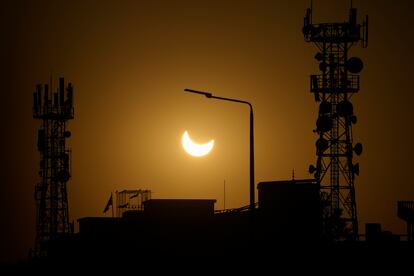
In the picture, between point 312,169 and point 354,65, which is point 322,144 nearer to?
point 312,169

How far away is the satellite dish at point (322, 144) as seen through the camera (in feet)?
211

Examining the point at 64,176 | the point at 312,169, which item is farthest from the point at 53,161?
the point at 312,169

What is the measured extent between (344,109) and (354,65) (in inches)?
148

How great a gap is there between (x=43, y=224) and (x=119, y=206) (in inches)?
384

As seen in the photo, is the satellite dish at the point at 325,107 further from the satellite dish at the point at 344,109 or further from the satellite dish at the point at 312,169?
the satellite dish at the point at 312,169

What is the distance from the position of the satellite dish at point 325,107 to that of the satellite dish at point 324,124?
0.62 metres

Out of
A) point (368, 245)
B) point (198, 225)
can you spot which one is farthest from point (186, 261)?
point (368, 245)

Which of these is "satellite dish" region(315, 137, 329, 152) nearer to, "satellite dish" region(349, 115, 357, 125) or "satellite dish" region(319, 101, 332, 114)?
"satellite dish" region(319, 101, 332, 114)

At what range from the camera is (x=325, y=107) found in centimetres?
6400

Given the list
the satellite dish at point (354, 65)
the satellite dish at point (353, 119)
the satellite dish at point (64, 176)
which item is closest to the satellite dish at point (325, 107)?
the satellite dish at point (353, 119)

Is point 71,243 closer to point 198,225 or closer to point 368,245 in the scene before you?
point 198,225

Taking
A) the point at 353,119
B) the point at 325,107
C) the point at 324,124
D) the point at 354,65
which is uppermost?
the point at 354,65

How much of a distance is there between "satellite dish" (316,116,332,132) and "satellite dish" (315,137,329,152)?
1.14 metres

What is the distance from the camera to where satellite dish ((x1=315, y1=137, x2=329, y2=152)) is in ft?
211
